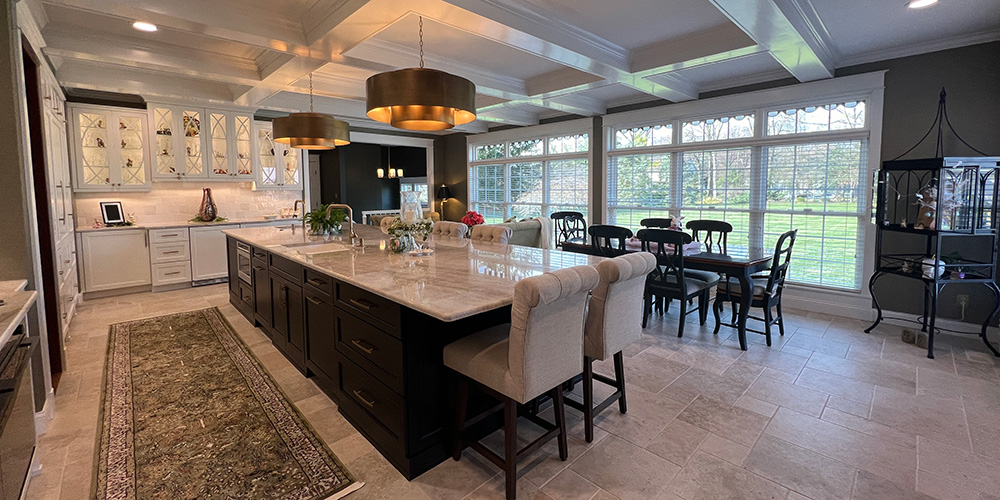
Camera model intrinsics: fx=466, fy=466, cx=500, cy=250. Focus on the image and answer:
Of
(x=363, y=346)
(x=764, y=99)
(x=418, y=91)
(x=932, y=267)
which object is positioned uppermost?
(x=764, y=99)

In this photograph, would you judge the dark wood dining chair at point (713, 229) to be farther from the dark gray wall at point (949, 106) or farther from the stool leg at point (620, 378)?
the stool leg at point (620, 378)

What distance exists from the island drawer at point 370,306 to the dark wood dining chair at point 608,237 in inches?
105

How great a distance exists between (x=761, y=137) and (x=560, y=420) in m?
4.47

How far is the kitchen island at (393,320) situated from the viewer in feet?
6.88

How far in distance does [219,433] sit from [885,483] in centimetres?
328

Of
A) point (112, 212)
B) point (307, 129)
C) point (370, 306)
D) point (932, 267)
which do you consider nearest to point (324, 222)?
point (307, 129)

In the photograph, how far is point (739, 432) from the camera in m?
2.54

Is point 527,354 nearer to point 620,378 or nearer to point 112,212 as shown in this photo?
point 620,378

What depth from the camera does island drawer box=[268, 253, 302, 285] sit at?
10.4 feet

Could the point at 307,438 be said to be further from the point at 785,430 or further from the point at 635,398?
the point at 785,430

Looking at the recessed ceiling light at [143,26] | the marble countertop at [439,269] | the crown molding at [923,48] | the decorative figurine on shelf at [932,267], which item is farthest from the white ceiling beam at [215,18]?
the decorative figurine on shelf at [932,267]

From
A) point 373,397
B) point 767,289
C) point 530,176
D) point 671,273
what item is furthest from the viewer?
point 530,176

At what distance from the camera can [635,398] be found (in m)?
2.94

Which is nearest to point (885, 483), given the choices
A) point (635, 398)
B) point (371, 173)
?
point (635, 398)
